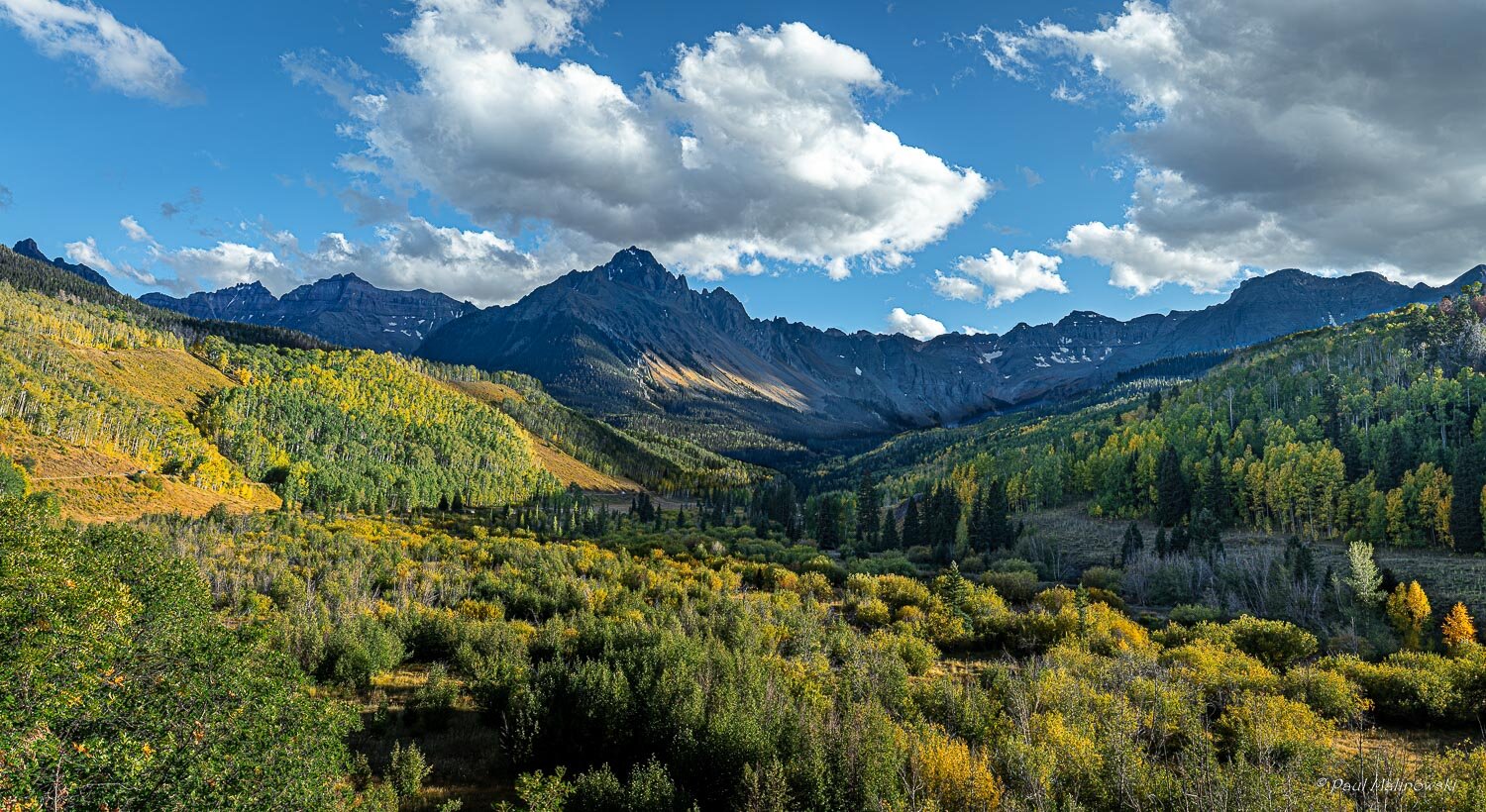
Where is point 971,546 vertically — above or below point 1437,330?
below

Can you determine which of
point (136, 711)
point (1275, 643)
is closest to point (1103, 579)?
point (1275, 643)

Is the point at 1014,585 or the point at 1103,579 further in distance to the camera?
the point at 1103,579

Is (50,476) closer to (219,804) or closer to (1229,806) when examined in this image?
(219,804)

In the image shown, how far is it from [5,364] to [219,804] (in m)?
191

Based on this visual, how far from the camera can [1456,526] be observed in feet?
255

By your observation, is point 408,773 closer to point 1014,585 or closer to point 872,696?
point 872,696

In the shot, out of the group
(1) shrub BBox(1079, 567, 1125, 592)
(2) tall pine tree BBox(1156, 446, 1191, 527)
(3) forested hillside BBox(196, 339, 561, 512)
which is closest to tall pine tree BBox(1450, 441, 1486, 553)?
(2) tall pine tree BBox(1156, 446, 1191, 527)

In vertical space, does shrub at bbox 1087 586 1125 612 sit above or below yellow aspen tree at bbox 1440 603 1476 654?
below

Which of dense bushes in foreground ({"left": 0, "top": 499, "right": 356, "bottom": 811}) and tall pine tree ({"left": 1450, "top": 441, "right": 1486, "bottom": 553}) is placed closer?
dense bushes in foreground ({"left": 0, "top": 499, "right": 356, "bottom": 811})

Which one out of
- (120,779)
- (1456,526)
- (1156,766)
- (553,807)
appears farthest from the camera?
(1456,526)

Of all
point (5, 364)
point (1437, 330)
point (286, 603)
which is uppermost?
point (1437, 330)

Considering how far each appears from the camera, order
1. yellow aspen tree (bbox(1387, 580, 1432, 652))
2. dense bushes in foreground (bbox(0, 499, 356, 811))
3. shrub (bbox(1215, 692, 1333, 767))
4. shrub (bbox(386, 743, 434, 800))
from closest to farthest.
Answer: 1. dense bushes in foreground (bbox(0, 499, 356, 811))
2. shrub (bbox(1215, 692, 1333, 767))
3. shrub (bbox(386, 743, 434, 800))
4. yellow aspen tree (bbox(1387, 580, 1432, 652))

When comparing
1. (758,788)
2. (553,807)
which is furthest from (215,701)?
(758,788)

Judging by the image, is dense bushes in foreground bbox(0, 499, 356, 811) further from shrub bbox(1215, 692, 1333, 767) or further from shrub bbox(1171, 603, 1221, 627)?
shrub bbox(1171, 603, 1221, 627)
